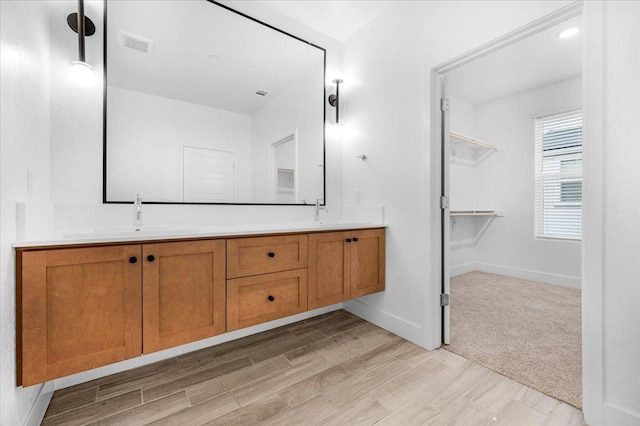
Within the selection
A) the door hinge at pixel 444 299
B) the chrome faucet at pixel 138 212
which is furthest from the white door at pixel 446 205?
the chrome faucet at pixel 138 212

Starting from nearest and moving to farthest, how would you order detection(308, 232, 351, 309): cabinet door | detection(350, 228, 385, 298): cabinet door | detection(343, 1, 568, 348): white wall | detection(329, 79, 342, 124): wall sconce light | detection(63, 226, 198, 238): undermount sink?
detection(63, 226, 198, 238): undermount sink
detection(343, 1, 568, 348): white wall
detection(308, 232, 351, 309): cabinet door
detection(350, 228, 385, 298): cabinet door
detection(329, 79, 342, 124): wall sconce light

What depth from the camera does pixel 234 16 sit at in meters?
2.14

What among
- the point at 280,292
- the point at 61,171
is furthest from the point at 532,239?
the point at 61,171

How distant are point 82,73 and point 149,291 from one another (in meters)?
1.24

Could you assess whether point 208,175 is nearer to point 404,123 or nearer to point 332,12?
point 404,123

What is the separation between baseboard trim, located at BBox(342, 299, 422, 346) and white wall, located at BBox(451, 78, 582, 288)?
90.6 inches

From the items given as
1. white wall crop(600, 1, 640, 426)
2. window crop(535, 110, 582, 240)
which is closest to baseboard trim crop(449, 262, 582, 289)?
window crop(535, 110, 582, 240)

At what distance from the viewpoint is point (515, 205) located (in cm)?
407

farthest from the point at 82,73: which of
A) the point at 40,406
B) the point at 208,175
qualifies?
the point at 40,406

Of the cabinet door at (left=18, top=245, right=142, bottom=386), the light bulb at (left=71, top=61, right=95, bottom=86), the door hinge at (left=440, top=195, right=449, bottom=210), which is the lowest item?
the cabinet door at (left=18, top=245, right=142, bottom=386)

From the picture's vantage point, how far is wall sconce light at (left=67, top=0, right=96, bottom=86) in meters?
1.54

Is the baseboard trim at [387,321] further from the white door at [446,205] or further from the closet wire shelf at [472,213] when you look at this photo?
the closet wire shelf at [472,213]

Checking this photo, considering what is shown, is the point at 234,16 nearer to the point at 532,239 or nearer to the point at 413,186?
the point at 413,186

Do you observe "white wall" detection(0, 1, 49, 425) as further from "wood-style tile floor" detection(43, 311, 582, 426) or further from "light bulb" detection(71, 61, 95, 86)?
"wood-style tile floor" detection(43, 311, 582, 426)
